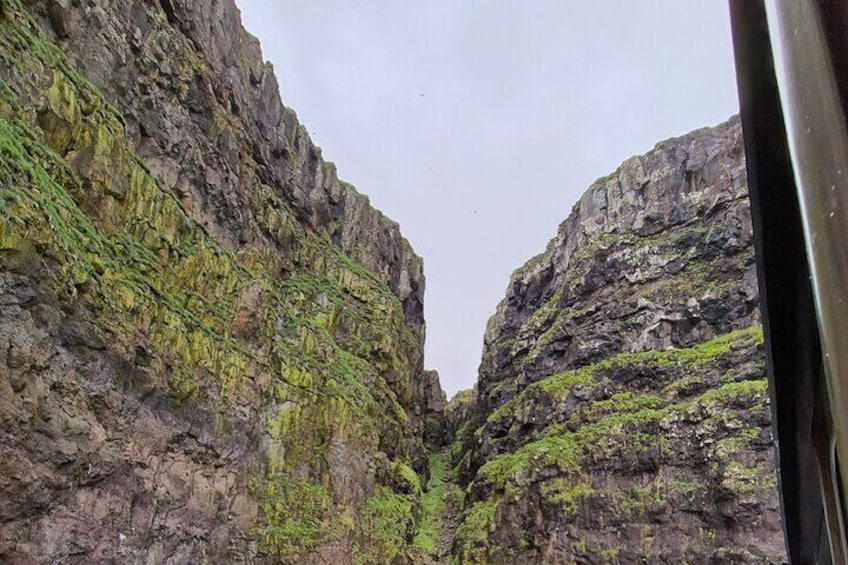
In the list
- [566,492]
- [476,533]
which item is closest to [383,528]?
[476,533]

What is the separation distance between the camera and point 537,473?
3003cm

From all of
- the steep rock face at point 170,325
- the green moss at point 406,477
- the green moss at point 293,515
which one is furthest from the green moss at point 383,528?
the green moss at point 293,515

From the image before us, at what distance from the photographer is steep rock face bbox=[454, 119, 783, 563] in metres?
24.9

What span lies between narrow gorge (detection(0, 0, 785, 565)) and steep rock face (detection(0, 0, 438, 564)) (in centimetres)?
9

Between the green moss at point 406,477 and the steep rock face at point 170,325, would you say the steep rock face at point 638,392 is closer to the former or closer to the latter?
the green moss at point 406,477

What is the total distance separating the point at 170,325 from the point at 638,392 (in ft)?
79.2

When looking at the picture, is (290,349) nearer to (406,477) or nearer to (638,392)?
(406,477)

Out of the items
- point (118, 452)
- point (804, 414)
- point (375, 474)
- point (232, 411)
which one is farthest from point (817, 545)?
point (375, 474)

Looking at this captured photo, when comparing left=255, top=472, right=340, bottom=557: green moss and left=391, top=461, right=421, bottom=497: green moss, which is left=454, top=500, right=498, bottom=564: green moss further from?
left=255, top=472, right=340, bottom=557: green moss

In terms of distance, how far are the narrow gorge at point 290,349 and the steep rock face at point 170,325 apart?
0.28 feet

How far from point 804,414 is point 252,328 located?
19772 millimetres

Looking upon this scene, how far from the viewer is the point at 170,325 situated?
16422 mm

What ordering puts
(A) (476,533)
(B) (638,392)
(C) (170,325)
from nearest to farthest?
(C) (170,325), (A) (476,533), (B) (638,392)

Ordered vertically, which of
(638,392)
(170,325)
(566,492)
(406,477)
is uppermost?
(638,392)
